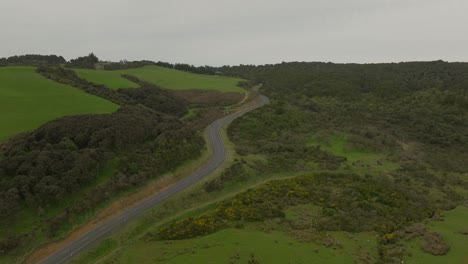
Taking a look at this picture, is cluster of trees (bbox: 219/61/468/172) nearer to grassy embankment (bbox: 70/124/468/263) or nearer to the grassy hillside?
grassy embankment (bbox: 70/124/468/263)

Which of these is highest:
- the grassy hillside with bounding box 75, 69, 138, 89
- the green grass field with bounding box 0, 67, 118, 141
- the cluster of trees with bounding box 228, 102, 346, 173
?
the grassy hillside with bounding box 75, 69, 138, 89

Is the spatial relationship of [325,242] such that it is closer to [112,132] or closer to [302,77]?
[112,132]

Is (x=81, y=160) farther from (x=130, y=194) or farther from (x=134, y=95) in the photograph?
(x=134, y=95)

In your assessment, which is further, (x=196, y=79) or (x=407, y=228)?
(x=196, y=79)

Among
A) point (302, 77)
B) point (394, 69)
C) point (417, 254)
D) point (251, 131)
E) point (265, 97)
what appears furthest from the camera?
point (394, 69)

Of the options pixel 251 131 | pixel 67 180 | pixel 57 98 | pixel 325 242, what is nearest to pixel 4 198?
pixel 67 180

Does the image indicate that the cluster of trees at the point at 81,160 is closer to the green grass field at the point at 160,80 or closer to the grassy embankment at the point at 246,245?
the grassy embankment at the point at 246,245

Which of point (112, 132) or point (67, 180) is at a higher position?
point (112, 132)

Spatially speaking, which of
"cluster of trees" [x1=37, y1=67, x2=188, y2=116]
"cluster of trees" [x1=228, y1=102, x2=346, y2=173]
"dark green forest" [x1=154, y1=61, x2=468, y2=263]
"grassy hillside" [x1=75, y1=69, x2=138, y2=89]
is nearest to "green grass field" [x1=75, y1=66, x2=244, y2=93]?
"grassy hillside" [x1=75, y1=69, x2=138, y2=89]

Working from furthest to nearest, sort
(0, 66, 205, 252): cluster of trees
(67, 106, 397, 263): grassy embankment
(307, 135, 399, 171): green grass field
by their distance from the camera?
(307, 135, 399, 171): green grass field → (0, 66, 205, 252): cluster of trees → (67, 106, 397, 263): grassy embankment
